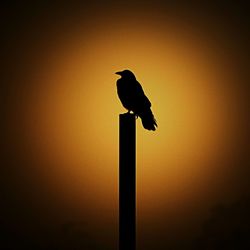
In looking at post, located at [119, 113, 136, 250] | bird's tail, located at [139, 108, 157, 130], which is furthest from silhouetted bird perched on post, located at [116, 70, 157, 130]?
post, located at [119, 113, 136, 250]

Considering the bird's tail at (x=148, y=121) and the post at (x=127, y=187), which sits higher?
the bird's tail at (x=148, y=121)

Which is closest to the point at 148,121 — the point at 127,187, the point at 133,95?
the point at 133,95

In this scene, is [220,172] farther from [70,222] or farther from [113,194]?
[70,222]

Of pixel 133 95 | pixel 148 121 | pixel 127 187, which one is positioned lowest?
pixel 127 187

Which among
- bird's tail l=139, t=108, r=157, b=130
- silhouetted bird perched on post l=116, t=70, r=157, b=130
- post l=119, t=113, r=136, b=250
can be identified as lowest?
post l=119, t=113, r=136, b=250

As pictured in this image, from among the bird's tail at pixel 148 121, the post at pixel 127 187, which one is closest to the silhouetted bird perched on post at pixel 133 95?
the bird's tail at pixel 148 121

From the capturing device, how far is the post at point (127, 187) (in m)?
1.71

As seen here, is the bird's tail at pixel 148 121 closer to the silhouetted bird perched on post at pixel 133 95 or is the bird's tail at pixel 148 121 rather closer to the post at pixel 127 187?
the silhouetted bird perched on post at pixel 133 95

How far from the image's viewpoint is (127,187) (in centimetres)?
171

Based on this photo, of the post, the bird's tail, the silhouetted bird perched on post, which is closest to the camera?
the post

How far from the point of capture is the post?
67.4 inches

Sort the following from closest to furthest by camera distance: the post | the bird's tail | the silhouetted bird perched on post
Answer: the post
the bird's tail
the silhouetted bird perched on post

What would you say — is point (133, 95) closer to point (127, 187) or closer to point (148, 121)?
point (148, 121)

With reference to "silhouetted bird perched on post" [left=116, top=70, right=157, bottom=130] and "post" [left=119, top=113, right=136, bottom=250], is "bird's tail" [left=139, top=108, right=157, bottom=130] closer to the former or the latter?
"silhouetted bird perched on post" [left=116, top=70, right=157, bottom=130]
